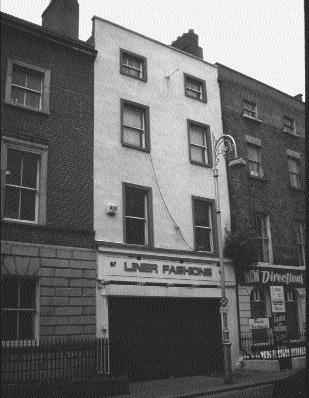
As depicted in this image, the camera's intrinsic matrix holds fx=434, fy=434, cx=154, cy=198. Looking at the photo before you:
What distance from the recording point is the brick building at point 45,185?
1393cm

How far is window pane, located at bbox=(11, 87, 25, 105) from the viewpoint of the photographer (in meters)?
15.5

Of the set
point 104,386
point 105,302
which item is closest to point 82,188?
point 105,302

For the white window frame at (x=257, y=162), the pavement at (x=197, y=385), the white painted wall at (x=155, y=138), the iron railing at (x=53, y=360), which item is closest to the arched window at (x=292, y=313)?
the pavement at (x=197, y=385)

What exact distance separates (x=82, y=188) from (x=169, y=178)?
14.6 feet

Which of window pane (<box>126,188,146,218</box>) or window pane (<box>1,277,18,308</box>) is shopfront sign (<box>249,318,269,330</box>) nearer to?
window pane (<box>126,188,146,218</box>)

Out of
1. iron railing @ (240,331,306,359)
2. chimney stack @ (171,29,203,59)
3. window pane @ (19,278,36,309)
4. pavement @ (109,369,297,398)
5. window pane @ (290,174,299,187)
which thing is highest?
chimney stack @ (171,29,203,59)

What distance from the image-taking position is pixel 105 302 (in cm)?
1547

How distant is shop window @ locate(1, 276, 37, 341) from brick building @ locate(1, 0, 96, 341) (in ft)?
0.10

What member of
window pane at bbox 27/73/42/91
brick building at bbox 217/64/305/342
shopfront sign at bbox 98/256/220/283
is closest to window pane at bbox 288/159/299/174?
brick building at bbox 217/64/305/342

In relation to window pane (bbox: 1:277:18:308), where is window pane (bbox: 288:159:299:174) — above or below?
above

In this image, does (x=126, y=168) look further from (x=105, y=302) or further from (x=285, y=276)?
(x=285, y=276)

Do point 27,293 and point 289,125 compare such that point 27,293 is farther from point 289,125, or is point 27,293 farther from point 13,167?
point 289,125

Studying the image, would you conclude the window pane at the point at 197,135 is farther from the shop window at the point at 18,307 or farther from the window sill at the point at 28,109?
the shop window at the point at 18,307

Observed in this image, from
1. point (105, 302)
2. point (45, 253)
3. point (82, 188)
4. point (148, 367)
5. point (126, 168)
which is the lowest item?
point (148, 367)
